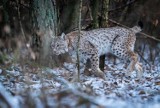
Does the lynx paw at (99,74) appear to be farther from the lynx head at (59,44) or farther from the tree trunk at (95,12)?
the tree trunk at (95,12)

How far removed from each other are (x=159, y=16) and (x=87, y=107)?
968 centimetres

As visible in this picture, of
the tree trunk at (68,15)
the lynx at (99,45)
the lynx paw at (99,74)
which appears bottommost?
the lynx paw at (99,74)

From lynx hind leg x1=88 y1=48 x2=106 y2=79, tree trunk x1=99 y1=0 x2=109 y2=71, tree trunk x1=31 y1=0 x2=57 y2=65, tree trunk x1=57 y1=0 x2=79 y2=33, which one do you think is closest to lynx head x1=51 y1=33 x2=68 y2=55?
tree trunk x1=31 y1=0 x2=57 y2=65

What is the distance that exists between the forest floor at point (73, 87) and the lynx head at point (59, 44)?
17.1 inches

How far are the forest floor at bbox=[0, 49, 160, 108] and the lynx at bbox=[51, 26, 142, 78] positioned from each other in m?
0.28

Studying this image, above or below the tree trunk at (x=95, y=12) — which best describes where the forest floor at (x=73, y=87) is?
below

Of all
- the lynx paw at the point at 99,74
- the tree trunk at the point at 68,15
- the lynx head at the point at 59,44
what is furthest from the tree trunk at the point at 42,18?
the tree trunk at the point at 68,15

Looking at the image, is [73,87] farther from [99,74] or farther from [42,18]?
[42,18]

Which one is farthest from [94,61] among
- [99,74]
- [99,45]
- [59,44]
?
[59,44]

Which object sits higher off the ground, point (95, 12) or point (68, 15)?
point (95, 12)

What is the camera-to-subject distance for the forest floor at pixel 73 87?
12.1 feet

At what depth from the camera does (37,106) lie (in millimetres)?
3598

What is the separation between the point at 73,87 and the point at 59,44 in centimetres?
413

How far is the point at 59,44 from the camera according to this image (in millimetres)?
8883
